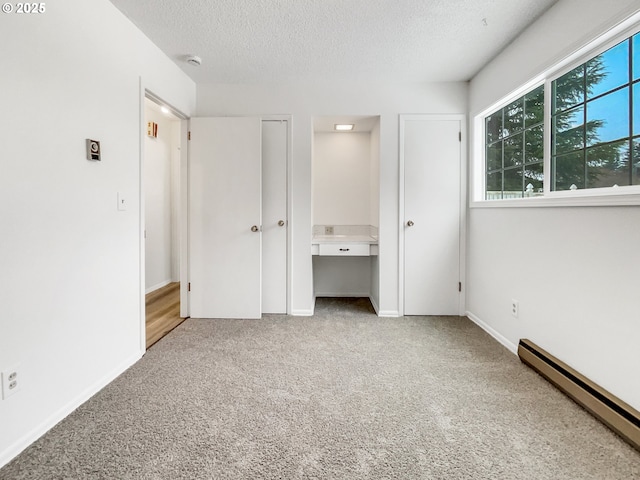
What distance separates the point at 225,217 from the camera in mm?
3188

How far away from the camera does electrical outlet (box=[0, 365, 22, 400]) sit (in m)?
1.37

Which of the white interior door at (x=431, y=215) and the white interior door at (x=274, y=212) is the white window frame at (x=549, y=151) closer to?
the white interior door at (x=431, y=215)

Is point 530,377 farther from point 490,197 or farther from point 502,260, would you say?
point 490,197

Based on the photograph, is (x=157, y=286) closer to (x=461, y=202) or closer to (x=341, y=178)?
(x=341, y=178)

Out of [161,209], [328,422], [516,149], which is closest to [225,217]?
[161,209]

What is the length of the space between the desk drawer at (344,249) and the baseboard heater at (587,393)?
1.61m

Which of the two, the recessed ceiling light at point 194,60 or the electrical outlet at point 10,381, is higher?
the recessed ceiling light at point 194,60

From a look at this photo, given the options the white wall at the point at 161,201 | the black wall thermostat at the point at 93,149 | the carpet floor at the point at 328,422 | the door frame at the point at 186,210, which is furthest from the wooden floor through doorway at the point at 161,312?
the black wall thermostat at the point at 93,149

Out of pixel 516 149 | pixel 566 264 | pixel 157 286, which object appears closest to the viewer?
pixel 566 264

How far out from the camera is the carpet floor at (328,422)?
1322 millimetres

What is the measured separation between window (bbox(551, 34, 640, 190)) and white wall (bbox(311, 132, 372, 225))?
83.9 inches

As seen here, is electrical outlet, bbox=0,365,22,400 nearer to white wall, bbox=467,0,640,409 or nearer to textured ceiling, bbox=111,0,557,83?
textured ceiling, bbox=111,0,557,83

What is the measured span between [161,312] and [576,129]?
3.76 meters

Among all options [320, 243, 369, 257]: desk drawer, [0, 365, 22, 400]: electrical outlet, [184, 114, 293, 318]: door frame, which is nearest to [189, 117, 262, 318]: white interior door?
[184, 114, 293, 318]: door frame
